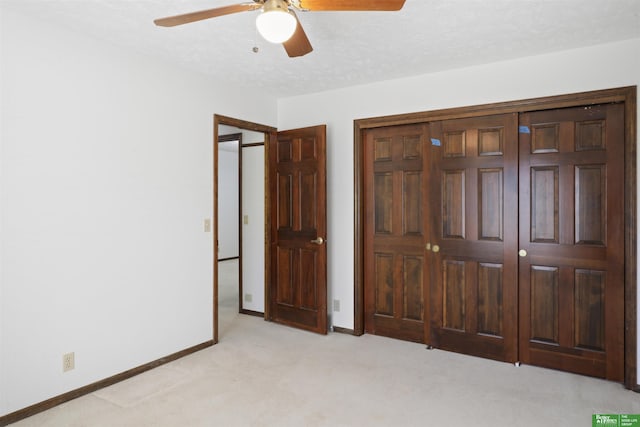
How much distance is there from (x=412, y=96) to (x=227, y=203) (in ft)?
21.0

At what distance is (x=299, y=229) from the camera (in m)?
4.27

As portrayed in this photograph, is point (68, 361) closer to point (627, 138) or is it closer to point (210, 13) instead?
point (210, 13)

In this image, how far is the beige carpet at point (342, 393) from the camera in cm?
251

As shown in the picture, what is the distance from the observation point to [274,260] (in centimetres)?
452

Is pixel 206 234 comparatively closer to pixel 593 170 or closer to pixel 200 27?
pixel 200 27

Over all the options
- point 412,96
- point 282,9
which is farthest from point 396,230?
point 282,9

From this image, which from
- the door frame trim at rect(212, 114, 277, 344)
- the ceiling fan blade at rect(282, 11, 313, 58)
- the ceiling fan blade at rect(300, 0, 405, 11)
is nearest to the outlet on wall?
the door frame trim at rect(212, 114, 277, 344)

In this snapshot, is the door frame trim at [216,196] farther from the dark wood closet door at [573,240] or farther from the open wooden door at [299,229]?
the dark wood closet door at [573,240]

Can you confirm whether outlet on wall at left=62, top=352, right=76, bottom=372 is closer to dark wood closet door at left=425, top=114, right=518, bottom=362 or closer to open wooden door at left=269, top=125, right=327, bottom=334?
open wooden door at left=269, top=125, right=327, bottom=334

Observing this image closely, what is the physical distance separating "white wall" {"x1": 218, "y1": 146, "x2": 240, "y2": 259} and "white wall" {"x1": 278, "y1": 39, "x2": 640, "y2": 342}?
4.93 metres

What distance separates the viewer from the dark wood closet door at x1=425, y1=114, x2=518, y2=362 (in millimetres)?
3371

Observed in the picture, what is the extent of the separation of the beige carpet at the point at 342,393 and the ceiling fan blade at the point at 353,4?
2250mm

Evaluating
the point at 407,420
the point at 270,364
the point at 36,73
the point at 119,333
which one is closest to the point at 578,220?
the point at 407,420

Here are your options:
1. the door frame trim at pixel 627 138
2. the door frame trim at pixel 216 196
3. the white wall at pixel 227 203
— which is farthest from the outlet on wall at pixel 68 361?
the white wall at pixel 227 203
